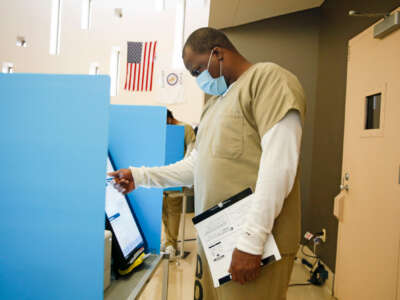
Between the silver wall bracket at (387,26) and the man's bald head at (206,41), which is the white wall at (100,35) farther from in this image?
the man's bald head at (206,41)

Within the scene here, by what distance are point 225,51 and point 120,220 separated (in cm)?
67

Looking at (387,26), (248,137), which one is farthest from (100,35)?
(248,137)

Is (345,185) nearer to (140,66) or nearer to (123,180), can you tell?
(123,180)

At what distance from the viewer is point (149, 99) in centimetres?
588

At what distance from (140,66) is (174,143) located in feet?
11.6

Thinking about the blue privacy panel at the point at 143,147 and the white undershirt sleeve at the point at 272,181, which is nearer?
the white undershirt sleeve at the point at 272,181

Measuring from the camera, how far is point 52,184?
64 cm

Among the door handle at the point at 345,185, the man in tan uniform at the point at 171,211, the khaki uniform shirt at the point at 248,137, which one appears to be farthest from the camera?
the man in tan uniform at the point at 171,211

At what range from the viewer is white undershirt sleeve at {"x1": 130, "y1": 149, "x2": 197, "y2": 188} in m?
1.02

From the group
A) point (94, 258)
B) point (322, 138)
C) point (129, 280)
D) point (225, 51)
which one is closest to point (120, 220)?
point (129, 280)

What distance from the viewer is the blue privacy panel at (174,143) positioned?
2.65 m

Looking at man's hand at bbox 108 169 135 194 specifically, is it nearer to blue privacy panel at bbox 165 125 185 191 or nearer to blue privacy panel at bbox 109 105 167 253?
blue privacy panel at bbox 109 105 167 253

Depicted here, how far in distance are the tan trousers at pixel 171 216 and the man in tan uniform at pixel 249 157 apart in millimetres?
1921

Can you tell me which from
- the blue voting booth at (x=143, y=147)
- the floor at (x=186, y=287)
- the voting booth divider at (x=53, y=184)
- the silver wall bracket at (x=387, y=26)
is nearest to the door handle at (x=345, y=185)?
the floor at (x=186, y=287)
